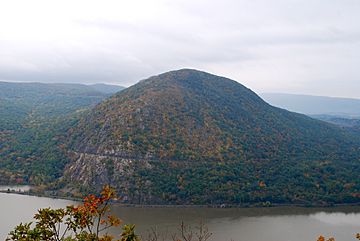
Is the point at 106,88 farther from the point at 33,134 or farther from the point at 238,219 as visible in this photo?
the point at 238,219

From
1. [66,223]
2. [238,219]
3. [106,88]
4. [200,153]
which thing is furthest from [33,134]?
[106,88]

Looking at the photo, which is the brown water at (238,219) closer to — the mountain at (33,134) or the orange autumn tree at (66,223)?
the mountain at (33,134)

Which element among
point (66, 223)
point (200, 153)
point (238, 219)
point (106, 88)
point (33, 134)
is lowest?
point (238, 219)

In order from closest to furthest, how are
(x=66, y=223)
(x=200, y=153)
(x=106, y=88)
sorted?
1. (x=66, y=223)
2. (x=200, y=153)
3. (x=106, y=88)

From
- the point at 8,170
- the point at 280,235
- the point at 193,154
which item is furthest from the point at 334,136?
the point at 8,170

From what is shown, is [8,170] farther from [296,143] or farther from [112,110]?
[296,143]

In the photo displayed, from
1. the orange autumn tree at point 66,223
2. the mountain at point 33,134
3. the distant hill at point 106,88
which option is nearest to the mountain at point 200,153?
the mountain at point 33,134

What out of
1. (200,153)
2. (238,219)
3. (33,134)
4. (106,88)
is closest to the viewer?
(238,219)
